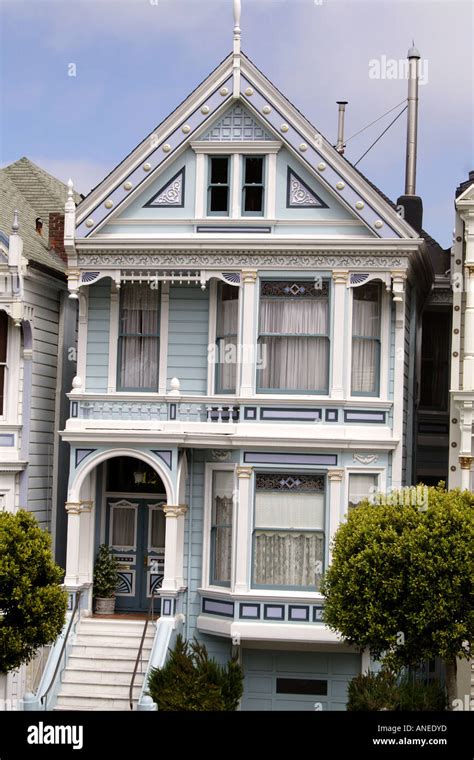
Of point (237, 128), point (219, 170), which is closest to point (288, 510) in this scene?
point (219, 170)

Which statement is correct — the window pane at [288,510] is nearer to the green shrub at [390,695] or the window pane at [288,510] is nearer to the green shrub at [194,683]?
the green shrub at [194,683]

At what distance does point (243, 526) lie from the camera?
2928 cm

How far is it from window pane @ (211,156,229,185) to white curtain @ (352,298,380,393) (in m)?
3.57

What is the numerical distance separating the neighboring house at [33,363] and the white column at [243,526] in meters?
4.58

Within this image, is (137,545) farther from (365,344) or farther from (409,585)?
(409,585)

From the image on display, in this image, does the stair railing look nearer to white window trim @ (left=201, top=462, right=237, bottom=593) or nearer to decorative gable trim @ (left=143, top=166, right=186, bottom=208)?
white window trim @ (left=201, top=462, right=237, bottom=593)

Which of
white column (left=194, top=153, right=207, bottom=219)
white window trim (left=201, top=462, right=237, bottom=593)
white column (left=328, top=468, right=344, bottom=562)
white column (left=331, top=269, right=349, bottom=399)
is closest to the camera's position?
white column (left=328, top=468, right=344, bottom=562)

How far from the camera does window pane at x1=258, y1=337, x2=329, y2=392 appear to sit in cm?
2967

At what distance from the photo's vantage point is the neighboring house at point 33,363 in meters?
30.5

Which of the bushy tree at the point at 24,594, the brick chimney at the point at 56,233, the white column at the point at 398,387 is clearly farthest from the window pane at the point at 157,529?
the brick chimney at the point at 56,233

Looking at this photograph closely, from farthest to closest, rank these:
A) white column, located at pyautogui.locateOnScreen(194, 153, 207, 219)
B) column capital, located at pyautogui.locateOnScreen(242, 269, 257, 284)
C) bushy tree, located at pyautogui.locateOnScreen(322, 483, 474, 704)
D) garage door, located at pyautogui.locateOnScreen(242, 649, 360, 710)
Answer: white column, located at pyautogui.locateOnScreen(194, 153, 207, 219) → column capital, located at pyautogui.locateOnScreen(242, 269, 257, 284) → garage door, located at pyautogui.locateOnScreen(242, 649, 360, 710) → bushy tree, located at pyautogui.locateOnScreen(322, 483, 474, 704)

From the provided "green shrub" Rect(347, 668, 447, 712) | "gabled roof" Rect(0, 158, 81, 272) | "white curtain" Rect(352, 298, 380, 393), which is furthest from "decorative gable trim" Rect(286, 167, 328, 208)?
"green shrub" Rect(347, 668, 447, 712)

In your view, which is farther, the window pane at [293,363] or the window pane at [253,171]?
the window pane at [253,171]

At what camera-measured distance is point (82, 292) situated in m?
30.8
